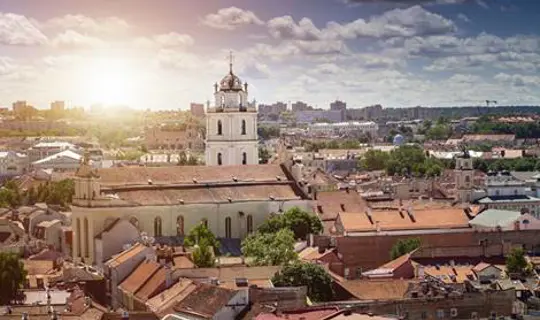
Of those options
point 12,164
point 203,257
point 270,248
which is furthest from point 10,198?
point 12,164

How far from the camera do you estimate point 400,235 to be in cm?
6328

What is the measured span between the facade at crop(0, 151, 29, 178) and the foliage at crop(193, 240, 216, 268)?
322 ft

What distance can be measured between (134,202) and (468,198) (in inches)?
1243

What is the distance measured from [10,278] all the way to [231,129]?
2948cm

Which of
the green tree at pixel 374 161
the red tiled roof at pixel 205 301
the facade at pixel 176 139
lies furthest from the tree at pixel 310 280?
the facade at pixel 176 139

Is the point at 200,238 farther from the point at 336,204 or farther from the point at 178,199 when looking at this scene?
the point at 336,204

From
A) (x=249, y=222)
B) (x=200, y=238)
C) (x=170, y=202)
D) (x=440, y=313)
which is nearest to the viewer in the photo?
(x=440, y=313)

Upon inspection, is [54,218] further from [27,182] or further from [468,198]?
[27,182]

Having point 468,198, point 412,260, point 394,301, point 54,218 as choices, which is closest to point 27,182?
point 54,218

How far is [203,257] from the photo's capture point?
51.4 m

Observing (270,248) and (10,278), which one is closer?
(10,278)

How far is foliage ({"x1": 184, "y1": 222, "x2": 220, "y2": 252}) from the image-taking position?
5825 cm

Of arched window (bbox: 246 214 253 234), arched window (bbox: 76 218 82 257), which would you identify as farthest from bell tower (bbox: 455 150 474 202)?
arched window (bbox: 76 218 82 257)

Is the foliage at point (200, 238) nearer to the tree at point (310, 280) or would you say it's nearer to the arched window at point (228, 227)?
the arched window at point (228, 227)
